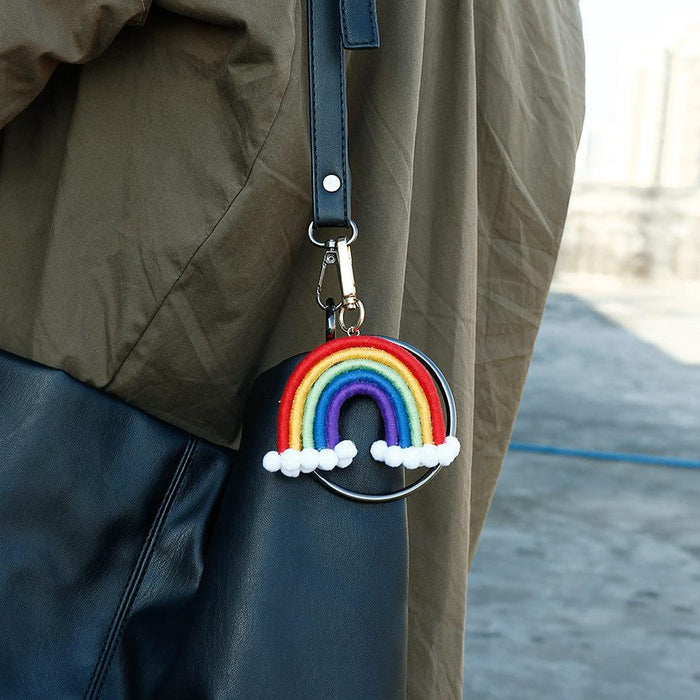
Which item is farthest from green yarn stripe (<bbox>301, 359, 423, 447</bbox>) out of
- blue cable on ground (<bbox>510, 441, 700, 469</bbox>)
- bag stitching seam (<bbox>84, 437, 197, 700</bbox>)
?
blue cable on ground (<bbox>510, 441, 700, 469</bbox>)

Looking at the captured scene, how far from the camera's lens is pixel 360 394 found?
2.14 ft

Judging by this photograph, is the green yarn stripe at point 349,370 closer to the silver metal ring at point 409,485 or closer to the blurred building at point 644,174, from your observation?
the silver metal ring at point 409,485

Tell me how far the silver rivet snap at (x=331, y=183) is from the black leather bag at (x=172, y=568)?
0.11 m

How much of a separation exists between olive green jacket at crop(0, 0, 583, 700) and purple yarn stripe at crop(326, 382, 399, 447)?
9 cm

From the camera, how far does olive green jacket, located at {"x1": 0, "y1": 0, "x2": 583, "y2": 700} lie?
0.64m

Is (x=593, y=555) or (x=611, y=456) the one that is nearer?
(x=593, y=555)

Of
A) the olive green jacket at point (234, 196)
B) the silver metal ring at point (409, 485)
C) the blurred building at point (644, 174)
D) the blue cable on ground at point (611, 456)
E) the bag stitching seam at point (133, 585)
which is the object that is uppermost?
the olive green jacket at point (234, 196)

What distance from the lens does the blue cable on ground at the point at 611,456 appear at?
116 inches

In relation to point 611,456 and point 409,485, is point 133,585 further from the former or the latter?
point 611,456

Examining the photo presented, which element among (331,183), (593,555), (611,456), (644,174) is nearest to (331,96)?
(331,183)

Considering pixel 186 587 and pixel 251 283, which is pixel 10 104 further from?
pixel 186 587

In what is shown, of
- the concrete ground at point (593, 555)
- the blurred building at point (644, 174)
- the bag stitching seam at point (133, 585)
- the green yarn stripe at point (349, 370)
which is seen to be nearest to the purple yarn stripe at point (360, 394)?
the green yarn stripe at point (349, 370)

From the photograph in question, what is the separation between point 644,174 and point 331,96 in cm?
2774

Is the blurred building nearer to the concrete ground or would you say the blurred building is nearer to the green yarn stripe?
the green yarn stripe
